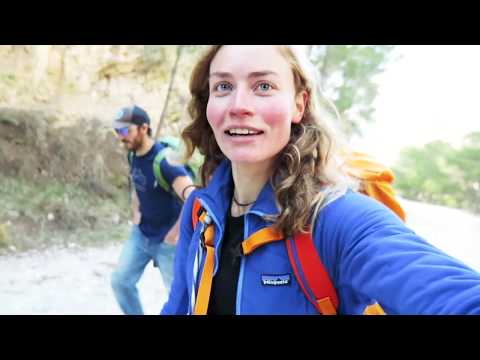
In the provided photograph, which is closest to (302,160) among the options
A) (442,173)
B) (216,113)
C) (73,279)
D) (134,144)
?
(216,113)

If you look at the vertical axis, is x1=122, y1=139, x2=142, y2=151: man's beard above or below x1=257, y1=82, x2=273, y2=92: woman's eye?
below

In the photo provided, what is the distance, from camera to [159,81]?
7867 mm

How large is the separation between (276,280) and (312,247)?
11 cm

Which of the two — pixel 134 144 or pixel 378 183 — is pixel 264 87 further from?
pixel 134 144

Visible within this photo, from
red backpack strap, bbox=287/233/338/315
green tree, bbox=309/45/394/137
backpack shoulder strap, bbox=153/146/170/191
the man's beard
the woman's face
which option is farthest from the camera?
green tree, bbox=309/45/394/137

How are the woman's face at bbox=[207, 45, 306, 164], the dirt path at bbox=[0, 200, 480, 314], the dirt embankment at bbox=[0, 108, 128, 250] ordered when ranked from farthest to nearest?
1. the dirt embankment at bbox=[0, 108, 128, 250]
2. the dirt path at bbox=[0, 200, 480, 314]
3. the woman's face at bbox=[207, 45, 306, 164]

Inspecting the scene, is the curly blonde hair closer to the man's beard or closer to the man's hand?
the man's beard

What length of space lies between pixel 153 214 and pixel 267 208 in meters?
1.51

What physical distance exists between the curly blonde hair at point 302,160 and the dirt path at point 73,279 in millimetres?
2626

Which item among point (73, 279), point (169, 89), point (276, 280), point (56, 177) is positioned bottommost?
point (73, 279)

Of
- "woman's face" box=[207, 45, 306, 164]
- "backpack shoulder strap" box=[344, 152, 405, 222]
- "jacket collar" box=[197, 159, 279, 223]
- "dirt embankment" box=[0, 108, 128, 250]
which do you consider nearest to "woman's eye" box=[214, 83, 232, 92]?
"woman's face" box=[207, 45, 306, 164]

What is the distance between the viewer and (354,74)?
783cm

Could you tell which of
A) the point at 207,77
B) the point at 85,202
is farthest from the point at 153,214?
the point at 85,202

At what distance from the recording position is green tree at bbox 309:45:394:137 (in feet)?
23.5
